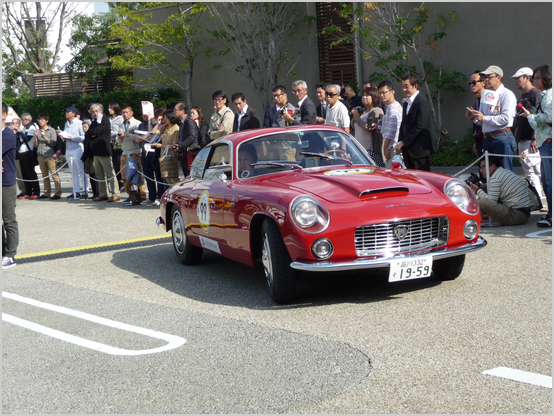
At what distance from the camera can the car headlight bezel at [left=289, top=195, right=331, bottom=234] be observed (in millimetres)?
5172

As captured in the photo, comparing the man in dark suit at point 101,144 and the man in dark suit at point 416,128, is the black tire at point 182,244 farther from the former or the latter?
the man in dark suit at point 101,144

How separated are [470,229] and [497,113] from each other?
3.80 meters

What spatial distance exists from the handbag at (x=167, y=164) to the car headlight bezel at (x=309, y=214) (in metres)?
7.19

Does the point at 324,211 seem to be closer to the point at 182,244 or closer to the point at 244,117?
the point at 182,244

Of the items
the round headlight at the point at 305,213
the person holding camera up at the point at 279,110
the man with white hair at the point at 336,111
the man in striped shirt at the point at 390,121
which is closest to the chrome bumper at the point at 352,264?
the round headlight at the point at 305,213

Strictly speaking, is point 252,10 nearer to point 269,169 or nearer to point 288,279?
point 269,169

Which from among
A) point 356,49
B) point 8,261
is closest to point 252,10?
point 356,49

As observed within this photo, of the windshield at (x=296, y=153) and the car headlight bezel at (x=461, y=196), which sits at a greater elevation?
the windshield at (x=296, y=153)

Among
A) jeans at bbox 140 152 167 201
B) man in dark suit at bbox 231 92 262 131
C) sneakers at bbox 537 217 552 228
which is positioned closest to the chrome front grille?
sneakers at bbox 537 217 552 228

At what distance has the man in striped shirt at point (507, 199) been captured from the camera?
334 inches

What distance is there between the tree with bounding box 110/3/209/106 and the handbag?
35.7 feet

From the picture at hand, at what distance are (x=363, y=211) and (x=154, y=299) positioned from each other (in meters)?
2.15

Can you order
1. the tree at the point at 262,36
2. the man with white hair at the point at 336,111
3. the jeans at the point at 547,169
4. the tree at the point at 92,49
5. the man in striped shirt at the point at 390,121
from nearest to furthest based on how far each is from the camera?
the jeans at the point at 547,169 < the man in striped shirt at the point at 390,121 < the man with white hair at the point at 336,111 < the tree at the point at 262,36 < the tree at the point at 92,49

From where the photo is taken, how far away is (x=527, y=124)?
923 cm
